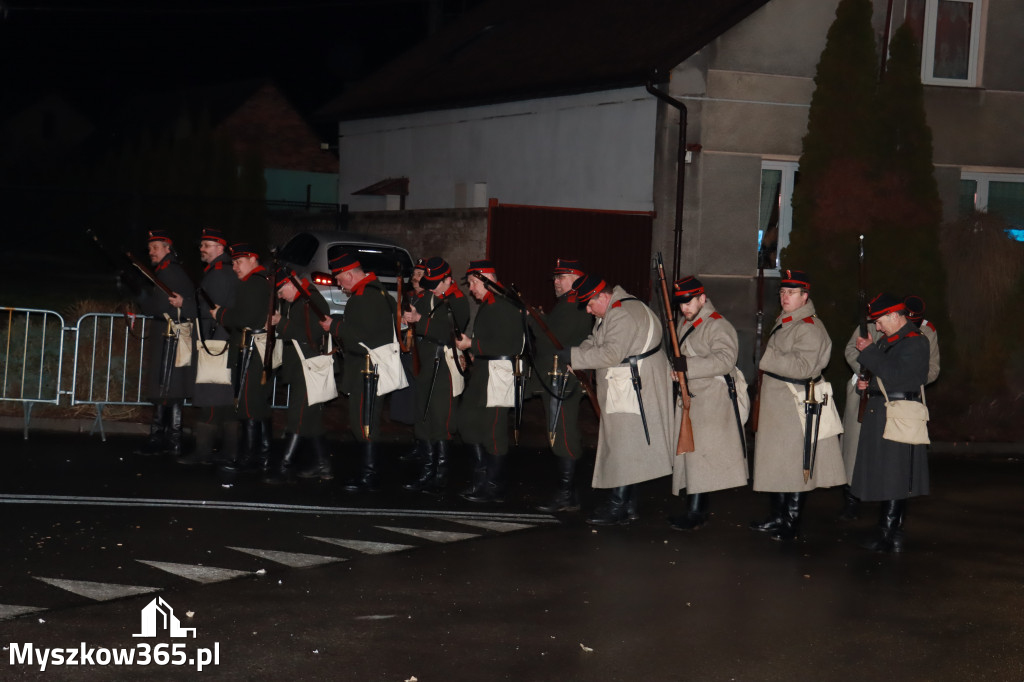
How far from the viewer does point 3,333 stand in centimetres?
1535

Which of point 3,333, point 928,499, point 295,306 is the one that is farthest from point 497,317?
point 3,333

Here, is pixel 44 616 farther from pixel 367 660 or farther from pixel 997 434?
pixel 997 434

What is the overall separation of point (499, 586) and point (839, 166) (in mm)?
11632

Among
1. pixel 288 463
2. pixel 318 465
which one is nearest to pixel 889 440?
pixel 318 465

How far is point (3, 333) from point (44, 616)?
8972mm

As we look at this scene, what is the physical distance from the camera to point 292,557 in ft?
28.7

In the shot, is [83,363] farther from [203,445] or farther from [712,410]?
[712,410]

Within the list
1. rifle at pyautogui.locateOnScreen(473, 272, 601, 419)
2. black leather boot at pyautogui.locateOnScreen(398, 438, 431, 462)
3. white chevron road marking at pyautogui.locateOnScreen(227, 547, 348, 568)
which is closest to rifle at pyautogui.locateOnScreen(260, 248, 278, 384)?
black leather boot at pyautogui.locateOnScreen(398, 438, 431, 462)

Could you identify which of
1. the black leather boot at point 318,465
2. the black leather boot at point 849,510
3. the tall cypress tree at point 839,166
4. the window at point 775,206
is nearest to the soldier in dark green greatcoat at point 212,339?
the black leather boot at point 318,465

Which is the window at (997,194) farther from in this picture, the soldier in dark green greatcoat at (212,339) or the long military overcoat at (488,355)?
the soldier in dark green greatcoat at (212,339)

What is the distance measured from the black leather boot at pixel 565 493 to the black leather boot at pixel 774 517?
4.81 feet

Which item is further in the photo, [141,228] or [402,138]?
[402,138]

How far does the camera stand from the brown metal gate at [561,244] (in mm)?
18938

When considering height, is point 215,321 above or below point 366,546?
above
